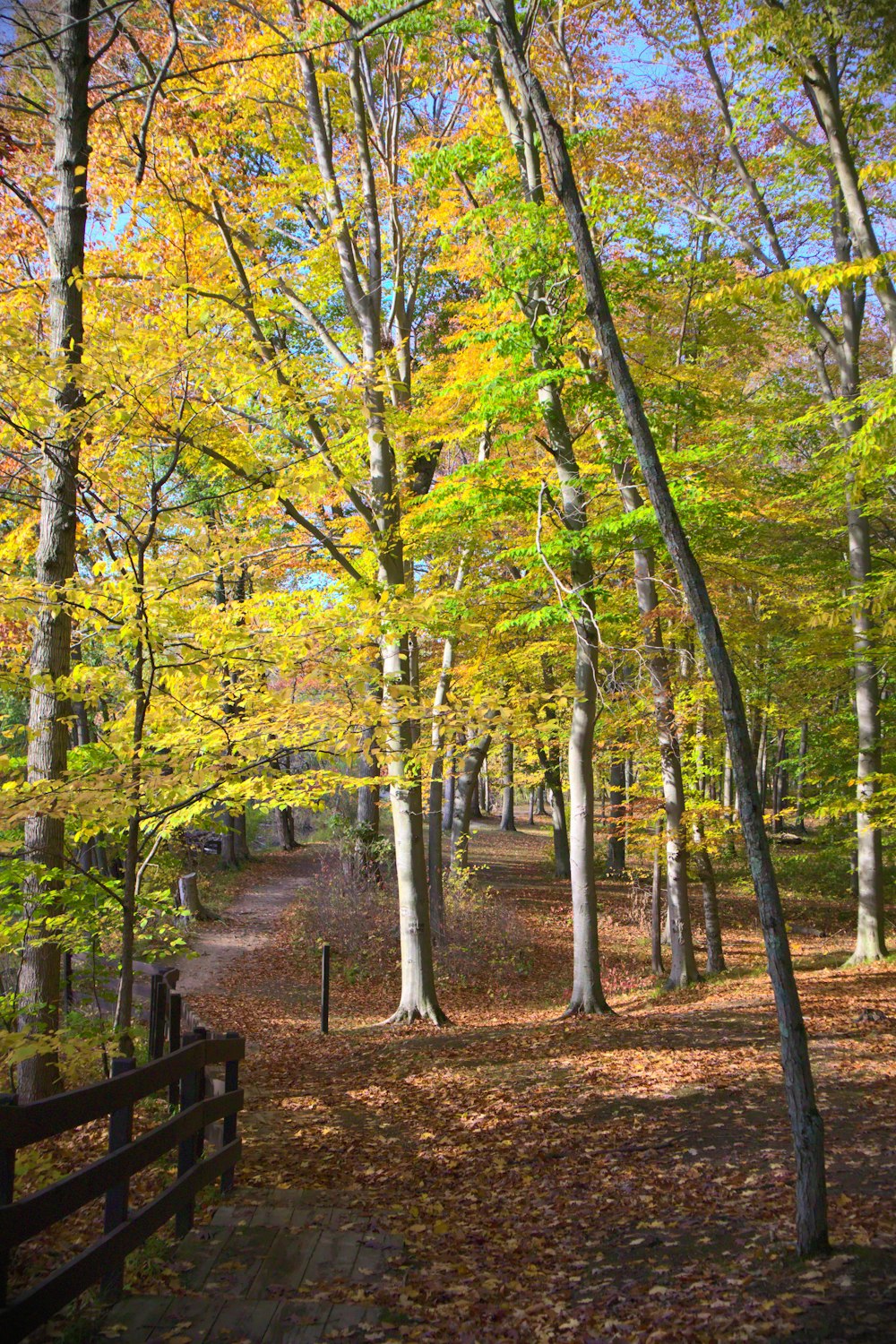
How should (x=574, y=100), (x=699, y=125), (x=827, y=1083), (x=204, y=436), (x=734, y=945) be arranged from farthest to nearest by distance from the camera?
(x=734, y=945) < (x=699, y=125) < (x=574, y=100) < (x=204, y=436) < (x=827, y=1083)

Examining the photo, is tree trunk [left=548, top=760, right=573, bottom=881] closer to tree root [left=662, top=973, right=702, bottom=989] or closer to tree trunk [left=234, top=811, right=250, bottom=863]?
tree trunk [left=234, top=811, right=250, bottom=863]

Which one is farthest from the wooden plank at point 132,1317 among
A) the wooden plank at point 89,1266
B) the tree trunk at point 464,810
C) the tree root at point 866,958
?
the tree trunk at point 464,810

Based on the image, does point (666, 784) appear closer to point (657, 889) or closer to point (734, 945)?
point (657, 889)

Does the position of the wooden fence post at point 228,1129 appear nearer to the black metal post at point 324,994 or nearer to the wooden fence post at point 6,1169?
the wooden fence post at point 6,1169

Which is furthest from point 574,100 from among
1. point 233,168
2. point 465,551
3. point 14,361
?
point 14,361

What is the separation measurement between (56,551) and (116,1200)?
4.33m

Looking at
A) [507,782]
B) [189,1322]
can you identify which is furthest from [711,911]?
[507,782]

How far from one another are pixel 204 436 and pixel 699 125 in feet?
39.2

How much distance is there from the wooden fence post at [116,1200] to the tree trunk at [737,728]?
9.94ft

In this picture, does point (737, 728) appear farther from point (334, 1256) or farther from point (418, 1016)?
point (418, 1016)

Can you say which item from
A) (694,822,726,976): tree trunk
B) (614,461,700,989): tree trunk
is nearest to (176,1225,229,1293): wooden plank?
(614,461,700,989): tree trunk

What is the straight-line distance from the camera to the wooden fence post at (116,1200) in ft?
12.1

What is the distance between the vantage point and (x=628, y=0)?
12.9 meters

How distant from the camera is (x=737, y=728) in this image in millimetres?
4520
